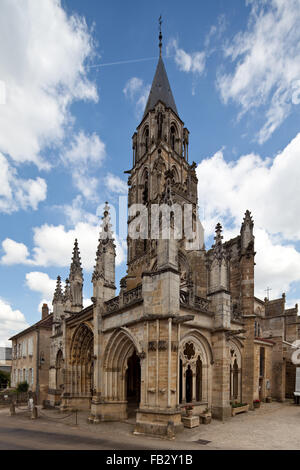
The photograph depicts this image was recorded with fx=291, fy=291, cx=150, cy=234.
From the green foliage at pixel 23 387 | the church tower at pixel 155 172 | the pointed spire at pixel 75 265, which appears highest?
the church tower at pixel 155 172

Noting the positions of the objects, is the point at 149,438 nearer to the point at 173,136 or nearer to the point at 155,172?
the point at 155,172

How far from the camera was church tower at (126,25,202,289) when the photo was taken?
26141 mm

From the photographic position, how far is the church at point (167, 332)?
1073 cm

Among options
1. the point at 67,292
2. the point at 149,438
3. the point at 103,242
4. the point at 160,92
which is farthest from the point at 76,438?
the point at 160,92

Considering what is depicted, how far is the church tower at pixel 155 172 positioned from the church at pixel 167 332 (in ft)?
0.72

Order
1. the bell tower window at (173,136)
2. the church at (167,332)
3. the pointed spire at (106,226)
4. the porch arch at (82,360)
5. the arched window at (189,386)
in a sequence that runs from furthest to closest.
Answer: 1. the bell tower window at (173,136)
2. the porch arch at (82,360)
3. the pointed spire at (106,226)
4. the arched window at (189,386)
5. the church at (167,332)

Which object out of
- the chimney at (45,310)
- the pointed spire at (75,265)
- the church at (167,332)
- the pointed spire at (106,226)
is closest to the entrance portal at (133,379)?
the church at (167,332)

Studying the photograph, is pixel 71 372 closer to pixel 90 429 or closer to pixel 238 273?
pixel 90 429

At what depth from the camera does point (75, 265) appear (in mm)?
20859

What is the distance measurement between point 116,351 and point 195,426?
15.3 feet

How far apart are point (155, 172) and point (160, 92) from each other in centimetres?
1218

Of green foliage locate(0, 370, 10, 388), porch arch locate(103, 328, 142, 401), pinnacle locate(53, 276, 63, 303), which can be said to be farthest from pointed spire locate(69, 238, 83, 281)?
green foliage locate(0, 370, 10, 388)

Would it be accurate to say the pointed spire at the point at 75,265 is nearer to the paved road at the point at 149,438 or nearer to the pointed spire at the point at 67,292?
the pointed spire at the point at 67,292

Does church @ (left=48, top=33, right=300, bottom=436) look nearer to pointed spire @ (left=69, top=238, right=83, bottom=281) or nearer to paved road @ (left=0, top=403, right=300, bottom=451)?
pointed spire @ (left=69, top=238, right=83, bottom=281)
